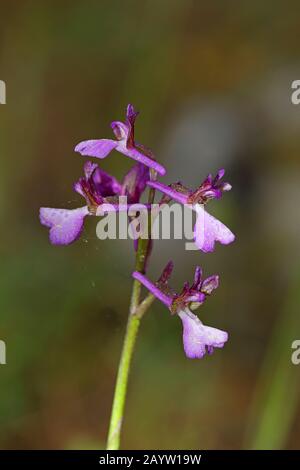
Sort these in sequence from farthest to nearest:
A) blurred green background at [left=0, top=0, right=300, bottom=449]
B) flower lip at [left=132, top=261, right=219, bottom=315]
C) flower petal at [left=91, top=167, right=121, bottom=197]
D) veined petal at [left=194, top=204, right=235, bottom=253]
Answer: blurred green background at [left=0, top=0, right=300, bottom=449] → flower petal at [left=91, top=167, right=121, bottom=197] → flower lip at [left=132, top=261, right=219, bottom=315] → veined petal at [left=194, top=204, right=235, bottom=253]

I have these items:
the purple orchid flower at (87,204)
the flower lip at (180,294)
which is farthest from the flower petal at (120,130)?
the flower lip at (180,294)

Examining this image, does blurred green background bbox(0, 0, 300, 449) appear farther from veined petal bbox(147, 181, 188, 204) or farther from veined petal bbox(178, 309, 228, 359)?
veined petal bbox(147, 181, 188, 204)

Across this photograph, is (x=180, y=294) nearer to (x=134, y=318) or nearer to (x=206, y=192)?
(x=134, y=318)

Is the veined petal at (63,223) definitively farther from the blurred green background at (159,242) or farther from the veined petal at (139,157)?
the blurred green background at (159,242)

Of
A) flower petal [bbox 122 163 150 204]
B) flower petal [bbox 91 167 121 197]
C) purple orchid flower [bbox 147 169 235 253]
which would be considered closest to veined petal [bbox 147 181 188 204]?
purple orchid flower [bbox 147 169 235 253]

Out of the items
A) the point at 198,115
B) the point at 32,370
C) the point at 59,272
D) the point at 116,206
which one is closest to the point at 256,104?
the point at 198,115
